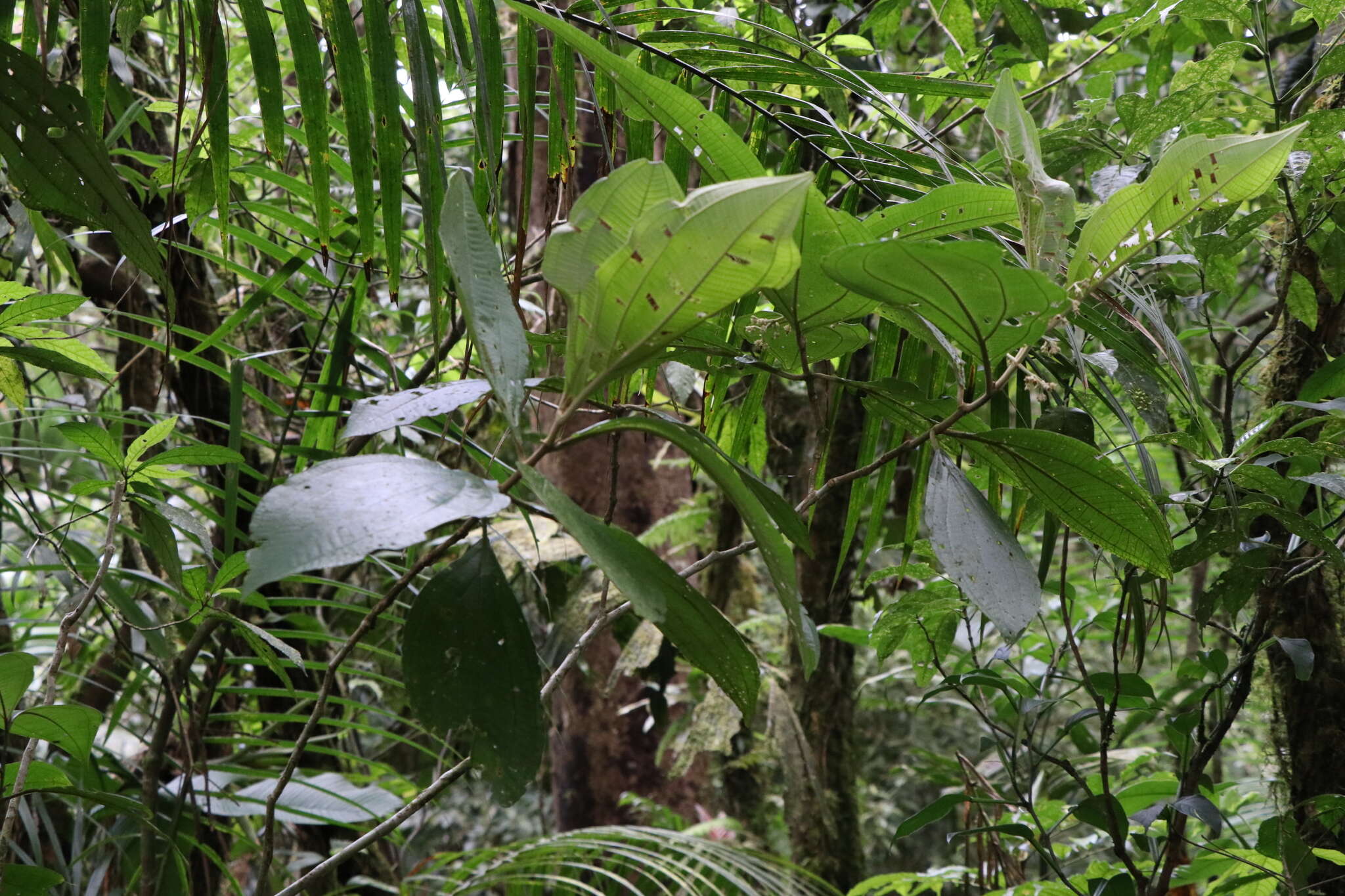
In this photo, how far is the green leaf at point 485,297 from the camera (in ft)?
1.47

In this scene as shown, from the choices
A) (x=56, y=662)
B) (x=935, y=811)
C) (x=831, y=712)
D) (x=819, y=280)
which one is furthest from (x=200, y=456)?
(x=831, y=712)

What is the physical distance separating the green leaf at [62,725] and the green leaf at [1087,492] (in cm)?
69

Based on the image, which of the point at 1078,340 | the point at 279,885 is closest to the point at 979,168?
the point at 1078,340

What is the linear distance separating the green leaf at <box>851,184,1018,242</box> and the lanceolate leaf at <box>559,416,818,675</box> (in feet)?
0.61

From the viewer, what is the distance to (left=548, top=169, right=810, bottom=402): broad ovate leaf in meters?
0.39

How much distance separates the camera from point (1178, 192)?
20.3 inches

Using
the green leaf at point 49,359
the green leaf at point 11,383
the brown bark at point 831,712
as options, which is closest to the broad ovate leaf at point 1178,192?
the green leaf at point 49,359

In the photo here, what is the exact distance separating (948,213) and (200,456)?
60 cm

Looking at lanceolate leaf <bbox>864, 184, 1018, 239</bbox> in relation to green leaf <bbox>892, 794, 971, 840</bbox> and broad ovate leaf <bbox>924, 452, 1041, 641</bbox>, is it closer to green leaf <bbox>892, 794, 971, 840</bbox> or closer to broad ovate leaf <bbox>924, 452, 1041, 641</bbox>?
broad ovate leaf <bbox>924, 452, 1041, 641</bbox>

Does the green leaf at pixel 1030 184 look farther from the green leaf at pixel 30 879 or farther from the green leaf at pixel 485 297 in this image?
the green leaf at pixel 30 879

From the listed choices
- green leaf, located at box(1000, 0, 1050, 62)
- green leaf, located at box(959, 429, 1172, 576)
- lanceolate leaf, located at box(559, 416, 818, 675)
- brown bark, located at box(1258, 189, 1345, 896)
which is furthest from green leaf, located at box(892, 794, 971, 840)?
green leaf, located at box(1000, 0, 1050, 62)

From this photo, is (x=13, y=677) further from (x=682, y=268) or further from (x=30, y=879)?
(x=682, y=268)

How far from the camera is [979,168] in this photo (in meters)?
0.96

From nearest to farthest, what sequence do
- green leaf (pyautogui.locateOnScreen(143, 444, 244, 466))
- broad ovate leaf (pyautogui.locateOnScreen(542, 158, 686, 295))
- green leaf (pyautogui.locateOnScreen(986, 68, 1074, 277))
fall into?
broad ovate leaf (pyautogui.locateOnScreen(542, 158, 686, 295)), green leaf (pyautogui.locateOnScreen(986, 68, 1074, 277)), green leaf (pyautogui.locateOnScreen(143, 444, 244, 466))
